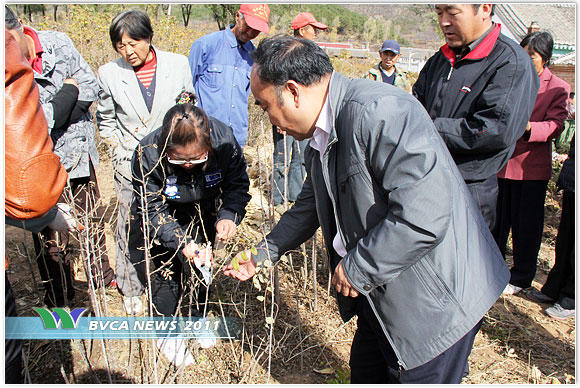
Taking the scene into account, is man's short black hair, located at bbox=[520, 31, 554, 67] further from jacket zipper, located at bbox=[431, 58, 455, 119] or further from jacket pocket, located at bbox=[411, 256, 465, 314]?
jacket pocket, located at bbox=[411, 256, 465, 314]

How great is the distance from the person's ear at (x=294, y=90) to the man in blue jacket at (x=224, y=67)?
7.73 ft

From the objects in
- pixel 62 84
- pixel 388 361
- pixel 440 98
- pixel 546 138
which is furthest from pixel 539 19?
pixel 388 361

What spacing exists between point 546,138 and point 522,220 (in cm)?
58

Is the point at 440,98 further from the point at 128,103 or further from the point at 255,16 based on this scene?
the point at 128,103

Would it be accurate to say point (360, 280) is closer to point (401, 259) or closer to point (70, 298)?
point (401, 259)

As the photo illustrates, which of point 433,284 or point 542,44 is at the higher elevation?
point 542,44

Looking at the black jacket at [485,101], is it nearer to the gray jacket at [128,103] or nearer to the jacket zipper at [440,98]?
the jacket zipper at [440,98]

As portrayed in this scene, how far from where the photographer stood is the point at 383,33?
4350 centimetres

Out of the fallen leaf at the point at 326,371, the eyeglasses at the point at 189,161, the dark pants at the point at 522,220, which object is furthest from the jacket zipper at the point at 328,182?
the dark pants at the point at 522,220

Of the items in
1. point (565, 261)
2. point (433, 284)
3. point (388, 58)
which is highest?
point (388, 58)

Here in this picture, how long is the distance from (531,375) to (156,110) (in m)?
2.78

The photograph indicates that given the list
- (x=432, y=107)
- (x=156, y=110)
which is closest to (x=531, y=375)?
(x=432, y=107)

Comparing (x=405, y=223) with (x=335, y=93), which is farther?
(x=335, y=93)

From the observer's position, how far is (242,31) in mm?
3551
